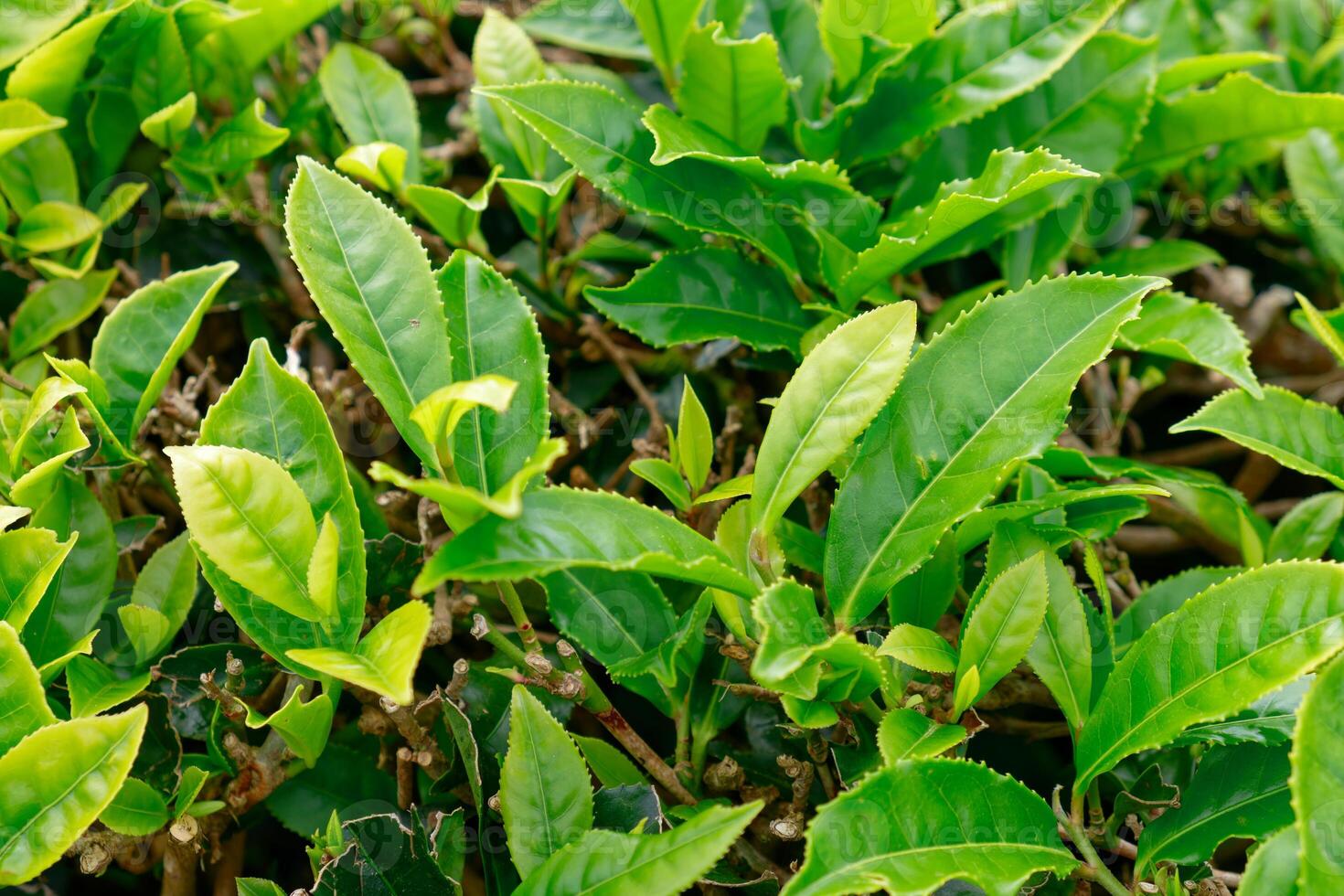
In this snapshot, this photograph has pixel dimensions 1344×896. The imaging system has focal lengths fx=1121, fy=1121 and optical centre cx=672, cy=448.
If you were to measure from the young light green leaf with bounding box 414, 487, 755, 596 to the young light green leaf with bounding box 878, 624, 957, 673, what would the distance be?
0.15 meters

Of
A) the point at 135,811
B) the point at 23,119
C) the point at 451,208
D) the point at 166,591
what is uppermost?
the point at 23,119

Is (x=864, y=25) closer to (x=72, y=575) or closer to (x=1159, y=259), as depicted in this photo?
(x=1159, y=259)

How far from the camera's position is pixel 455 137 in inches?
70.9

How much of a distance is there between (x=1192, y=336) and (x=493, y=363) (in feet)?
2.68

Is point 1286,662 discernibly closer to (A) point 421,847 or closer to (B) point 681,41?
(A) point 421,847

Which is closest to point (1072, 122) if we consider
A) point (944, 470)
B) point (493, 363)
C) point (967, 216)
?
point (967, 216)

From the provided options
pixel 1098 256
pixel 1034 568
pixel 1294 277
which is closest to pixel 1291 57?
pixel 1294 277

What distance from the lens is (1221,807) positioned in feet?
3.40

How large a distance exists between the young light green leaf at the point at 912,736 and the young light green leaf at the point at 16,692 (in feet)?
2.35

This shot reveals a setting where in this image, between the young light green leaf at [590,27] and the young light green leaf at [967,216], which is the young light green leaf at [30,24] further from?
the young light green leaf at [967,216]

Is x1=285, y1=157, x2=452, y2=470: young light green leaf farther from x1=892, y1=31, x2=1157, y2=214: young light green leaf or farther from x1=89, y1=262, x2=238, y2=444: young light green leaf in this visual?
x1=892, y1=31, x2=1157, y2=214: young light green leaf

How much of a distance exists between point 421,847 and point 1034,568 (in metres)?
0.62

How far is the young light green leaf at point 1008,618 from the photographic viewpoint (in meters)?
1.00

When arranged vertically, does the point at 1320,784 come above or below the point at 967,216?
below
